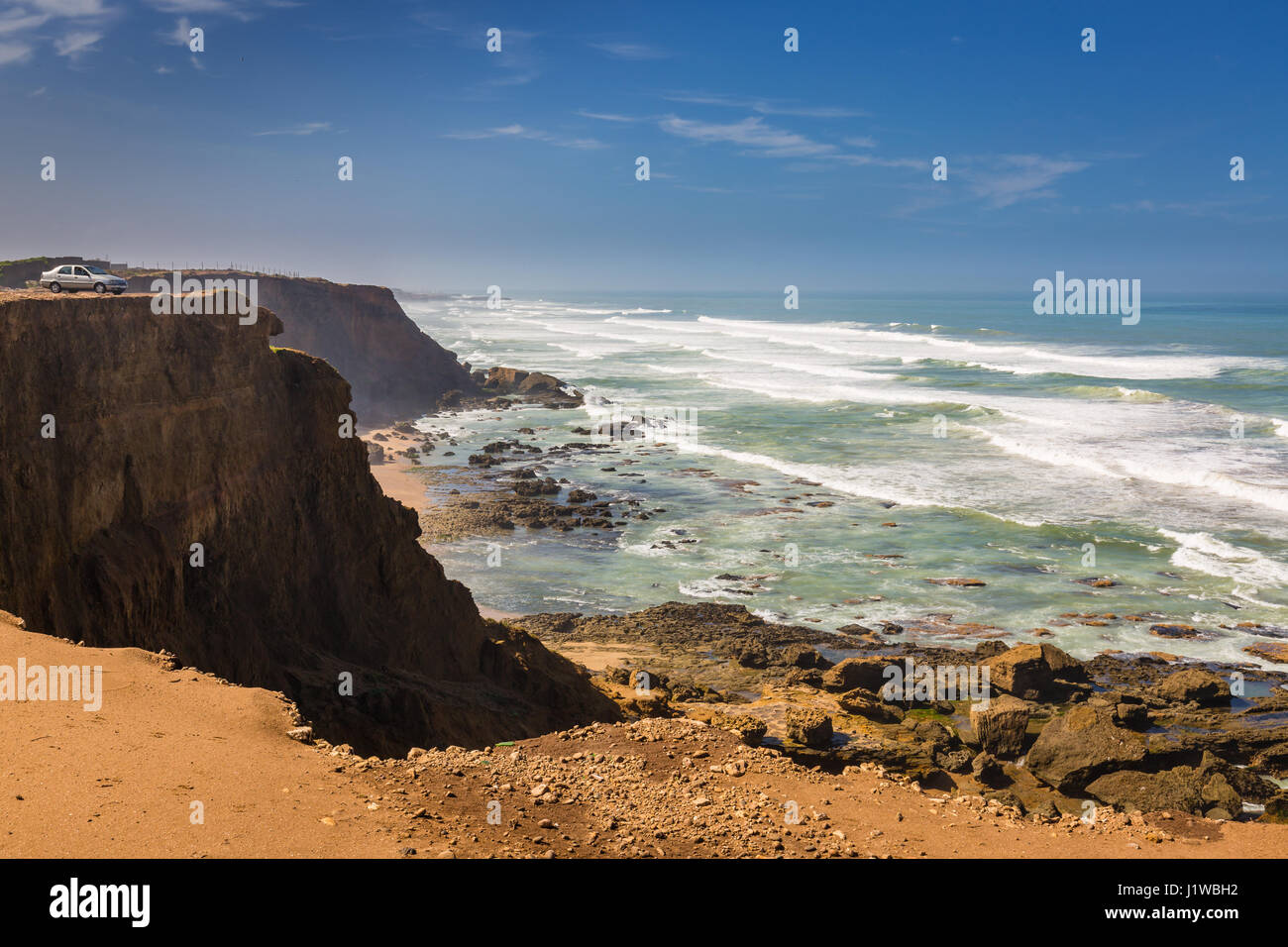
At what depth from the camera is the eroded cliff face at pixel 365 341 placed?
232 feet

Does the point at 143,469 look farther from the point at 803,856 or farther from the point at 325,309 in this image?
the point at 325,309

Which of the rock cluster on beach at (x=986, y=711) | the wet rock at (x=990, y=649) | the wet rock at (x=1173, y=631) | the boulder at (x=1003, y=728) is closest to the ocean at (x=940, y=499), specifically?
the wet rock at (x=1173, y=631)

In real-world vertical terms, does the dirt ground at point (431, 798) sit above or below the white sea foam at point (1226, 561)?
above

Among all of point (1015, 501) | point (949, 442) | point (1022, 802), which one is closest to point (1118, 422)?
point (949, 442)

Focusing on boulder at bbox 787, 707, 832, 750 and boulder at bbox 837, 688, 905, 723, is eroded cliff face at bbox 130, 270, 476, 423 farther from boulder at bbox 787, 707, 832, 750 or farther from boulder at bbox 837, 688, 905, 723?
boulder at bbox 787, 707, 832, 750

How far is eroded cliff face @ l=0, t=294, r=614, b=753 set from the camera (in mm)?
13898

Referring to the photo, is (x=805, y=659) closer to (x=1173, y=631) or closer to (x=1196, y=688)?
(x=1196, y=688)

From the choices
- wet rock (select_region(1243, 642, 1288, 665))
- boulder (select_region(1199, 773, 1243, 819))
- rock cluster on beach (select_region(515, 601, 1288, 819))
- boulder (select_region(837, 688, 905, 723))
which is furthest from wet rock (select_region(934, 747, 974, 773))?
wet rock (select_region(1243, 642, 1288, 665))

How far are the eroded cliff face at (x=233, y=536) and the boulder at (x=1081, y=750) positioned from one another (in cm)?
871

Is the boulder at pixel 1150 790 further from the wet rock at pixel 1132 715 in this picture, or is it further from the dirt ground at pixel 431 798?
the dirt ground at pixel 431 798

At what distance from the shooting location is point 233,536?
1764cm

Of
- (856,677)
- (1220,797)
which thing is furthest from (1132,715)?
(856,677)

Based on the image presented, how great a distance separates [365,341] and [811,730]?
64.2 meters
